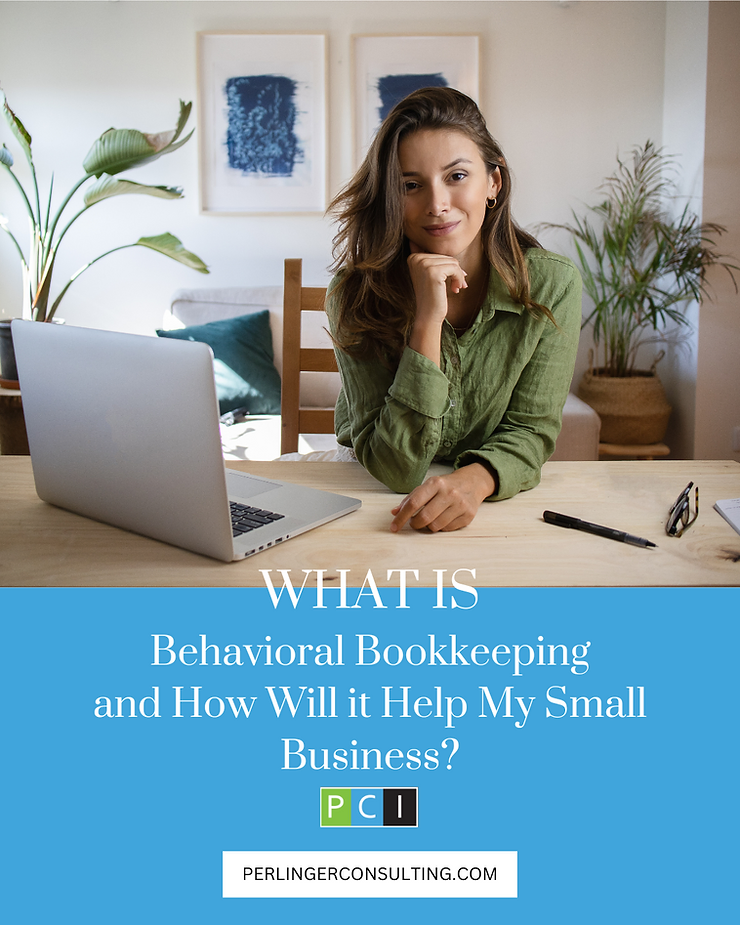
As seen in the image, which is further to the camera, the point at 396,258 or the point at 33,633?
the point at 396,258

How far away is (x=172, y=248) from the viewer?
3.31 meters

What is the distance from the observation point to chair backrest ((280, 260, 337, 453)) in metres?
1.98

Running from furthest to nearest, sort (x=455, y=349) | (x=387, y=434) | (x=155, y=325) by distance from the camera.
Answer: (x=155, y=325), (x=455, y=349), (x=387, y=434)

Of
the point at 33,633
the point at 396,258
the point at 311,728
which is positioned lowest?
the point at 311,728

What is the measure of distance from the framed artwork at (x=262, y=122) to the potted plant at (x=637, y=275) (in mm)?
1203

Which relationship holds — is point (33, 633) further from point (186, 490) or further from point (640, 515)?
point (640, 515)

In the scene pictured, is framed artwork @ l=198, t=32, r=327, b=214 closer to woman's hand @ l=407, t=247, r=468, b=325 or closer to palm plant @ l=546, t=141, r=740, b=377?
palm plant @ l=546, t=141, r=740, b=377

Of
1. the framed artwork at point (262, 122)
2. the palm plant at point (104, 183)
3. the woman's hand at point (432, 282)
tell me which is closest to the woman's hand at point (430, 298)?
the woman's hand at point (432, 282)

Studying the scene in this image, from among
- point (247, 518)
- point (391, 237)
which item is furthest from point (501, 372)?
point (247, 518)

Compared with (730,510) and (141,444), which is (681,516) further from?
(141,444)

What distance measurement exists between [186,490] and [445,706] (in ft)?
1.29

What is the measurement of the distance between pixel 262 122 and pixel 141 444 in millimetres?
3166

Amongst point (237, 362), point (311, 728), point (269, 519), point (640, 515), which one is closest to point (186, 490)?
point (269, 519)

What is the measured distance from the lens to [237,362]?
3344 mm
